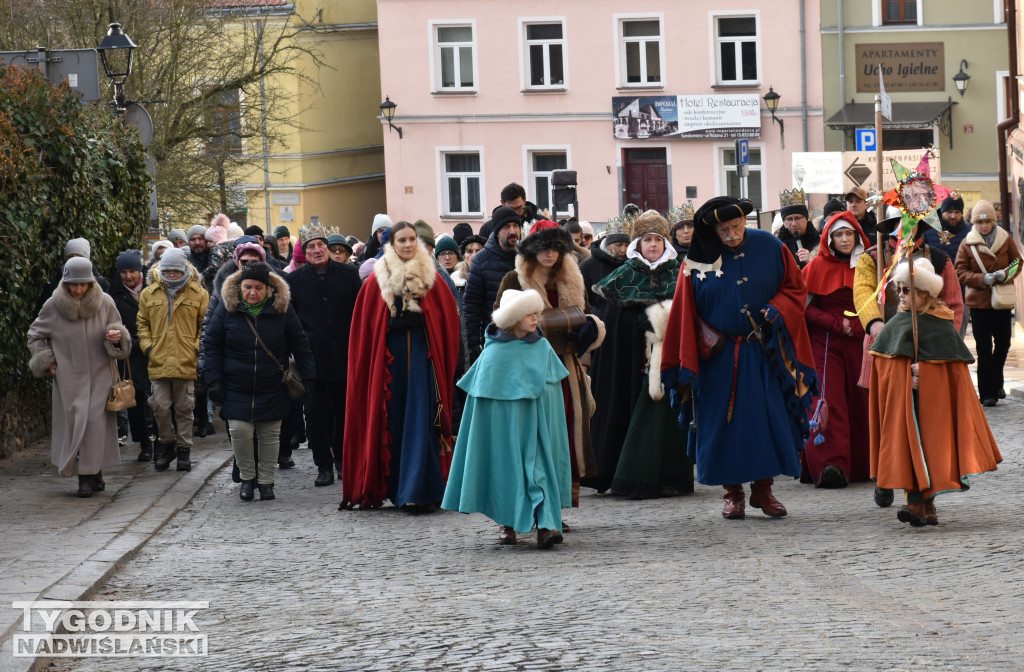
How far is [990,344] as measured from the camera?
15.2m

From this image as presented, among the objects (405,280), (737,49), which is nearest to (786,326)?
(405,280)

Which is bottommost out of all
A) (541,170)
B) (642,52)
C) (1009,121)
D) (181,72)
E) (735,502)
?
(735,502)

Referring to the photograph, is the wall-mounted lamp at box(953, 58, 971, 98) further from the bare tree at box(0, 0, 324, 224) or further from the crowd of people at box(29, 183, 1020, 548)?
the crowd of people at box(29, 183, 1020, 548)

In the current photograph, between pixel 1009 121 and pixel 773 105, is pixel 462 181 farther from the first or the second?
pixel 1009 121

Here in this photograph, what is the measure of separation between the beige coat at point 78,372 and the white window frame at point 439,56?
29.4 meters

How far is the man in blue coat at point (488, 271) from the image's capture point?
10906 mm

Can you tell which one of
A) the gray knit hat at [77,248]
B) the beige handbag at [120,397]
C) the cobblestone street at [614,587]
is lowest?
the cobblestone street at [614,587]

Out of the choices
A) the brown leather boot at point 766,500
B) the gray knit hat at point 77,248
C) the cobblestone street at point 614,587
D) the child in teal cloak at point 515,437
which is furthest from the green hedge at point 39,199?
the brown leather boot at point 766,500

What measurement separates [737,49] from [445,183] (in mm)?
8216

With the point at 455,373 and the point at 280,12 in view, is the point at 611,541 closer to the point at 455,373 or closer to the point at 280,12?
the point at 455,373

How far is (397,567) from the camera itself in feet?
28.5

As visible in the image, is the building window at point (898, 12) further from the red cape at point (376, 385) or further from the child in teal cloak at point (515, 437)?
the child in teal cloak at point (515, 437)

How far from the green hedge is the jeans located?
94.8 inches

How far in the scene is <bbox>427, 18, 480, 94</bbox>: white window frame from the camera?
40500mm
